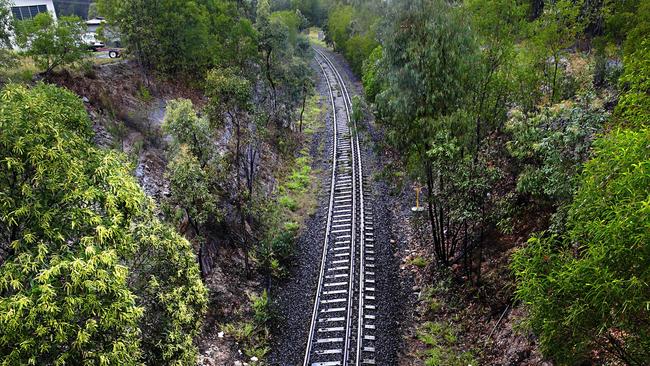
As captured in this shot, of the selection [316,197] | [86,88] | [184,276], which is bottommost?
[316,197]

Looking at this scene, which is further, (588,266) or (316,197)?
(316,197)

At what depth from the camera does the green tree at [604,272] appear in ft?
19.0

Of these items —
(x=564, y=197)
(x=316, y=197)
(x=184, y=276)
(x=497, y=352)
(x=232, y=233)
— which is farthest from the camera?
(x=316, y=197)

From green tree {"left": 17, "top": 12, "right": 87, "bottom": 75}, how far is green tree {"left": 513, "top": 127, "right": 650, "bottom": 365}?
67.0 feet

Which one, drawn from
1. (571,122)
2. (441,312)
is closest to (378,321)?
(441,312)

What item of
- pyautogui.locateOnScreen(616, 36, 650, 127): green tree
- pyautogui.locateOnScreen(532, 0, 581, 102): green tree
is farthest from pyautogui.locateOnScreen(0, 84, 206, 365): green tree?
pyautogui.locateOnScreen(532, 0, 581, 102): green tree

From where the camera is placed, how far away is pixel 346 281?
16578 mm

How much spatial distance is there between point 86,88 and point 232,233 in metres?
9.99

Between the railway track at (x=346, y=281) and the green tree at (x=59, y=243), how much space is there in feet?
24.7

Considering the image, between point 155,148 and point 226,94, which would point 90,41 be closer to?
point 155,148

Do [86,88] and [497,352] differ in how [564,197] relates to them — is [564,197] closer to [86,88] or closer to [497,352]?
[497,352]

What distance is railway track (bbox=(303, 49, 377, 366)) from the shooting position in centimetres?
1356

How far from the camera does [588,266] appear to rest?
20.6 ft

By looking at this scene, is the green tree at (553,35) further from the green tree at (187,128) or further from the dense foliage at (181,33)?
the dense foliage at (181,33)
